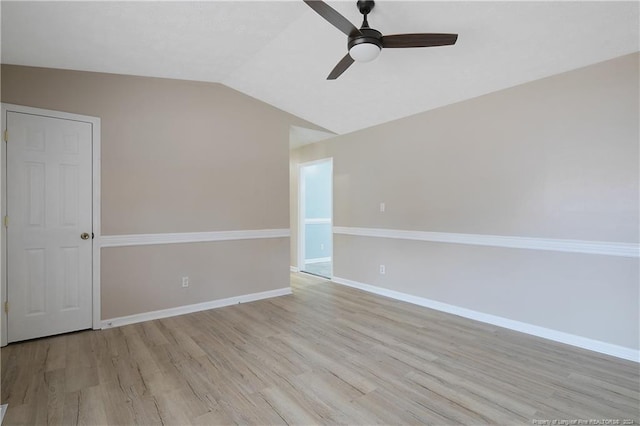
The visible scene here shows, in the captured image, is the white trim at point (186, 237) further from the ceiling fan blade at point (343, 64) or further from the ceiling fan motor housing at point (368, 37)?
the ceiling fan motor housing at point (368, 37)

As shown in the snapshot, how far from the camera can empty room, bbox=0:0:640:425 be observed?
2205 mm

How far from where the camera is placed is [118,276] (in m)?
3.39

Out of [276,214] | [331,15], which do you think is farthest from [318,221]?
[331,15]

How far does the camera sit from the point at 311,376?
236cm

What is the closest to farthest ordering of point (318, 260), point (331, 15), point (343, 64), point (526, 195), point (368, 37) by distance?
point (331, 15), point (368, 37), point (343, 64), point (526, 195), point (318, 260)

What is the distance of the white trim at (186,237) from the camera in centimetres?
337

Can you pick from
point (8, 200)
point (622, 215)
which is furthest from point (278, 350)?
point (622, 215)

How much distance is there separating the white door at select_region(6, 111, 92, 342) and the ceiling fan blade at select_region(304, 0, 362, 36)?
8.84 ft

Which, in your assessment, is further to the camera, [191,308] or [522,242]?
[191,308]

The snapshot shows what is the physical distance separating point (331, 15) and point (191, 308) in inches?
135

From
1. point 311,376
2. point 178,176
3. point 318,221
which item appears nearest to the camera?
Result: point 311,376

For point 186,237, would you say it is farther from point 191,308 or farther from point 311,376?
point 311,376

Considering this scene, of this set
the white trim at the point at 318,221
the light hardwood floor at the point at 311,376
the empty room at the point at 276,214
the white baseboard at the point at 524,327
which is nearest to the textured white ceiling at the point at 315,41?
the empty room at the point at 276,214

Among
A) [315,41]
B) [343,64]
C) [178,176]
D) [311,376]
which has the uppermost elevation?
[315,41]
